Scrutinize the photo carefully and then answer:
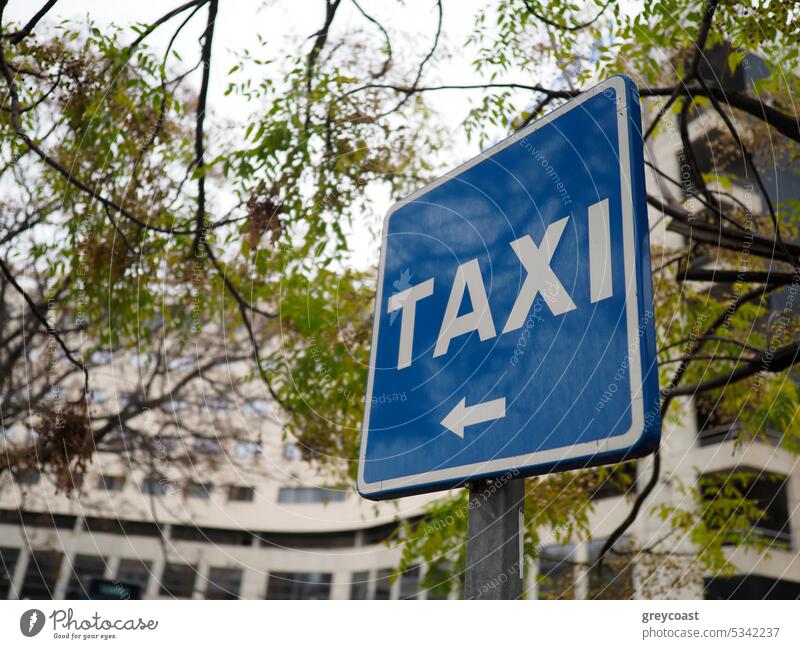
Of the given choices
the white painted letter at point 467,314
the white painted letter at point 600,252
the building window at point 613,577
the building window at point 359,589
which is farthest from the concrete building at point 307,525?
the white painted letter at point 600,252

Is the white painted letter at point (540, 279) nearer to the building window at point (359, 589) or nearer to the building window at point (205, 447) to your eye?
the building window at point (205, 447)

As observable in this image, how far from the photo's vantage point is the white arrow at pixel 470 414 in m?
1.23

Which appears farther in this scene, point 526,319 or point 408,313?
point 408,313

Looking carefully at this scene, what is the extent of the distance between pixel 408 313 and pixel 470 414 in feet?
1.00

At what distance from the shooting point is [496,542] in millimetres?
1128

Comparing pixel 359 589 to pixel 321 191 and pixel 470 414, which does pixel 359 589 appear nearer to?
pixel 321 191

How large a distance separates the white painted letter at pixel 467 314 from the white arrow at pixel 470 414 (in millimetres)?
118

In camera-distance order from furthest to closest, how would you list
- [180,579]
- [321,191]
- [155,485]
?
1. [180,579]
2. [155,485]
3. [321,191]

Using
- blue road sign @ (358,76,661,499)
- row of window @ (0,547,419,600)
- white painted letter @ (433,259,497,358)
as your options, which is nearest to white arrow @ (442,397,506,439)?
blue road sign @ (358,76,661,499)

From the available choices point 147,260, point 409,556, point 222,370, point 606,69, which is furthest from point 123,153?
point 222,370

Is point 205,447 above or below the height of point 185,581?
above

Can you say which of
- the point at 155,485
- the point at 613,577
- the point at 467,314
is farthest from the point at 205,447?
the point at 467,314

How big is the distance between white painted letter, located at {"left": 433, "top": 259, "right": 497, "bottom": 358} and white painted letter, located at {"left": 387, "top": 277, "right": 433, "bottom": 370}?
0.24ft
